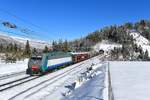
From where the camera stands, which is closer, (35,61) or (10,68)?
(35,61)

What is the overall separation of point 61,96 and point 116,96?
276 inches

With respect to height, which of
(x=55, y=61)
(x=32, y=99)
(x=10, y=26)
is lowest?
(x=32, y=99)

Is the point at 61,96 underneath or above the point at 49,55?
underneath

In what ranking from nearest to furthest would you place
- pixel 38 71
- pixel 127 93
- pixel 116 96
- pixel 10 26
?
1. pixel 116 96
2. pixel 127 93
3. pixel 10 26
4. pixel 38 71

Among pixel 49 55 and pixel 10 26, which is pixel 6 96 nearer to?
pixel 10 26

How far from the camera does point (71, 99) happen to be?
2095cm

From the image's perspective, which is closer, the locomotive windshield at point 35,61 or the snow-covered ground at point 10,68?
the locomotive windshield at point 35,61

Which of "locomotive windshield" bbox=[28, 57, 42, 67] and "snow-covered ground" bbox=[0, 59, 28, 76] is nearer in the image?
"locomotive windshield" bbox=[28, 57, 42, 67]

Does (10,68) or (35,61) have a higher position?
(35,61)

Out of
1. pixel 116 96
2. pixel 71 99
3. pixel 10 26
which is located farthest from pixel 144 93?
pixel 10 26

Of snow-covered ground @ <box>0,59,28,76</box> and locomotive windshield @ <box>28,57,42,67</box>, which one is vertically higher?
locomotive windshield @ <box>28,57,42,67</box>

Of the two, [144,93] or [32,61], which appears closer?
[144,93]

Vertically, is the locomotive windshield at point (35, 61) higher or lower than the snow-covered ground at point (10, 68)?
higher

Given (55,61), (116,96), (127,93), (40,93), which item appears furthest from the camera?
(55,61)
